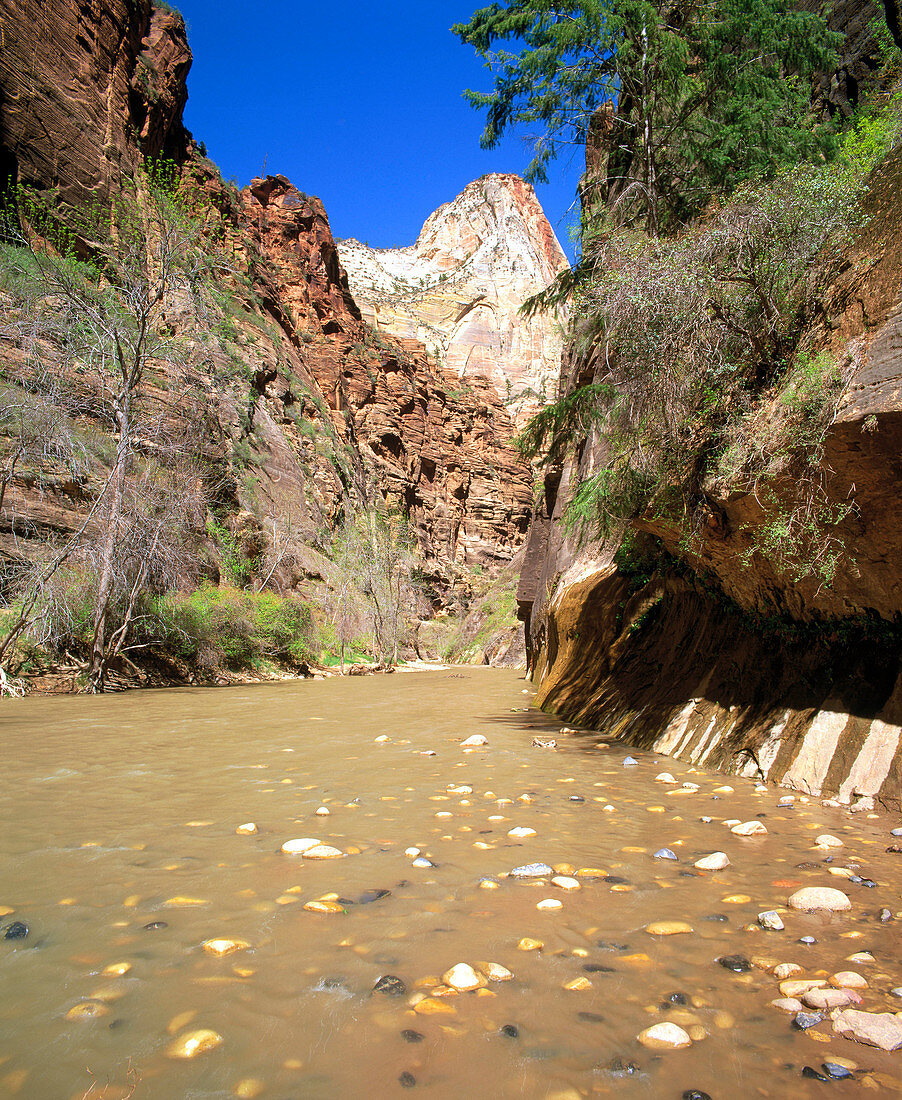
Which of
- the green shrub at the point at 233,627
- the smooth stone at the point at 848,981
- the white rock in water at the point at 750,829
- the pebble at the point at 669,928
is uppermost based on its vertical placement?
the smooth stone at the point at 848,981

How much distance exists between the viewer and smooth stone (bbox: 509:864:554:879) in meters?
2.67

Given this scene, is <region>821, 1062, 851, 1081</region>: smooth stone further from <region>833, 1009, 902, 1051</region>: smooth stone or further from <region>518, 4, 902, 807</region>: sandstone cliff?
<region>518, 4, 902, 807</region>: sandstone cliff

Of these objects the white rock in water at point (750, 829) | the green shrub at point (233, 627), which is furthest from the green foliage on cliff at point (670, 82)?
the green shrub at point (233, 627)

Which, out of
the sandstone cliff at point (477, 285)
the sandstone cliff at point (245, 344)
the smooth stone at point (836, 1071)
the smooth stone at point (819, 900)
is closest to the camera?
the smooth stone at point (836, 1071)

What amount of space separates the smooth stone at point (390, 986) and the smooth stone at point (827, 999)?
46.4 inches

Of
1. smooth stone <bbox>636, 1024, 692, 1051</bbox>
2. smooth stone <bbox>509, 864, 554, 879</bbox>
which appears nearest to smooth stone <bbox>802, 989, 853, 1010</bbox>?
smooth stone <bbox>636, 1024, 692, 1051</bbox>

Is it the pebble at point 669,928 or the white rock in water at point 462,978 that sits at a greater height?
the pebble at point 669,928

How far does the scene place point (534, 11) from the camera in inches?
351

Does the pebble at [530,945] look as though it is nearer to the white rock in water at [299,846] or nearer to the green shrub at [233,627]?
the white rock in water at [299,846]

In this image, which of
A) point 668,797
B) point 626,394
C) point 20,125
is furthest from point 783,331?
point 20,125

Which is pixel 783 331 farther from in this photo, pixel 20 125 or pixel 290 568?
pixel 20 125

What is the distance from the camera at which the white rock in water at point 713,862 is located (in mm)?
2732

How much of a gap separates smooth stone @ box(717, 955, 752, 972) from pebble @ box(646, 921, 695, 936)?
194 millimetres

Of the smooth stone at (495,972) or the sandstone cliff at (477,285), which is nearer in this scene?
the smooth stone at (495,972)
